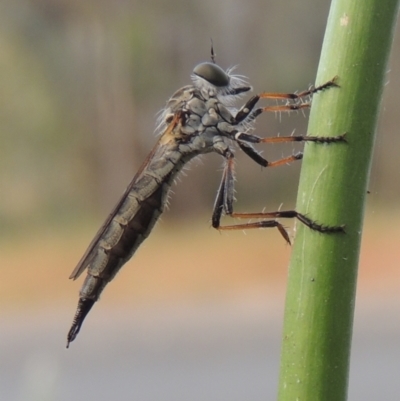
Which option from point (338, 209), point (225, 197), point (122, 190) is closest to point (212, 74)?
point (225, 197)

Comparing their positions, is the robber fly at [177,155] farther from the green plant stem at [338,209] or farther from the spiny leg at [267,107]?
the green plant stem at [338,209]

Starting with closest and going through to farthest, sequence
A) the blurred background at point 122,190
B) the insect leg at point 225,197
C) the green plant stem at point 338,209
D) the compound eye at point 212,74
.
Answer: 1. the green plant stem at point 338,209
2. the insect leg at point 225,197
3. the compound eye at point 212,74
4. the blurred background at point 122,190

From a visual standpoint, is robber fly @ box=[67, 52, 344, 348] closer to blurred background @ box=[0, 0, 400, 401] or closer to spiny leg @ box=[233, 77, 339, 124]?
spiny leg @ box=[233, 77, 339, 124]

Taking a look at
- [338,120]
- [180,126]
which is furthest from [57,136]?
[338,120]

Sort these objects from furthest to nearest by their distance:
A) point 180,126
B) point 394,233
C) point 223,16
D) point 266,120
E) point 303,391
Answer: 1. point 223,16
2. point 394,233
3. point 266,120
4. point 180,126
5. point 303,391

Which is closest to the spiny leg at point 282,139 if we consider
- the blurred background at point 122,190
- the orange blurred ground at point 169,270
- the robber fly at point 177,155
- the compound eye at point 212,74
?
the robber fly at point 177,155

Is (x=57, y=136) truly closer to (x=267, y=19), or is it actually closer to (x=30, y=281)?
(x=30, y=281)

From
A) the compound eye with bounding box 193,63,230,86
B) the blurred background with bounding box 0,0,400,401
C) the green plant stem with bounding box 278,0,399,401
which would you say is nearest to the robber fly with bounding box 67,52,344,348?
the compound eye with bounding box 193,63,230,86
